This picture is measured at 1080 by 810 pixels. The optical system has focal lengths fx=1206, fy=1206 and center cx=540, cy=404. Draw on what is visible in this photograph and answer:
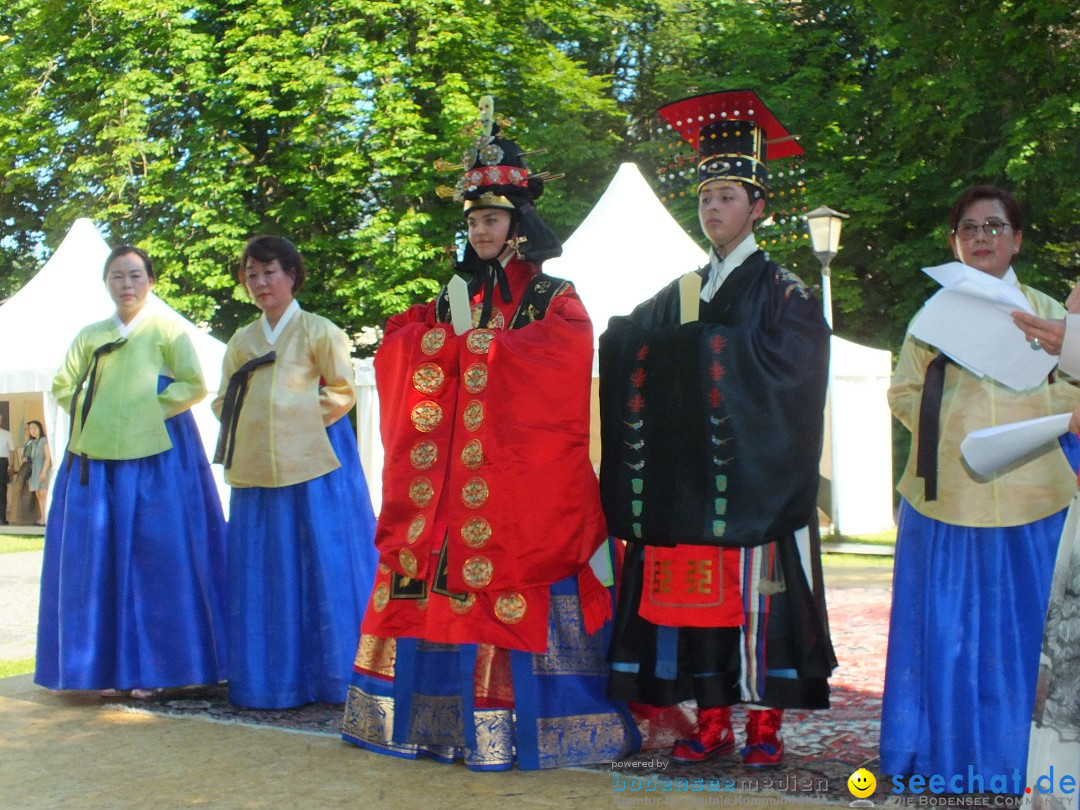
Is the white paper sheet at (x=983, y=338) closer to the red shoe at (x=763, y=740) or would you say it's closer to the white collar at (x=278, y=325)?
the red shoe at (x=763, y=740)

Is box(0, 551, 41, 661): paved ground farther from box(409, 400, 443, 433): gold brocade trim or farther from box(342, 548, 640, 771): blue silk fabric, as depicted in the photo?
box(409, 400, 443, 433): gold brocade trim

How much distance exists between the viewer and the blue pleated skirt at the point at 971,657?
11.0ft

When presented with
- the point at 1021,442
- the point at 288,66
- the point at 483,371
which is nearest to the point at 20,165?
the point at 288,66

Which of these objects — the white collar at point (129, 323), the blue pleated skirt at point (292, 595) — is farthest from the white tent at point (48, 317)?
the blue pleated skirt at point (292, 595)

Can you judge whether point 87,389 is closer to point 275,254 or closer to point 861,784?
point 275,254

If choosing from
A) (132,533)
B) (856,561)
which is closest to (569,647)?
(132,533)

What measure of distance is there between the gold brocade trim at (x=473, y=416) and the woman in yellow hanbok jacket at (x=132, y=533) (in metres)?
1.86

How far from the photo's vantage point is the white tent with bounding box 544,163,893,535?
10438 mm

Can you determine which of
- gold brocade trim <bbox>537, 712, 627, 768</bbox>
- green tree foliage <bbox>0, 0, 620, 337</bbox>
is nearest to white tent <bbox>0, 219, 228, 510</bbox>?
green tree foliage <bbox>0, 0, 620, 337</bbox>

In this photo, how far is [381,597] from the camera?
405cm

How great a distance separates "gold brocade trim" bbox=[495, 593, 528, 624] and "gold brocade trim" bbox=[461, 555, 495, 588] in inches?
3.6

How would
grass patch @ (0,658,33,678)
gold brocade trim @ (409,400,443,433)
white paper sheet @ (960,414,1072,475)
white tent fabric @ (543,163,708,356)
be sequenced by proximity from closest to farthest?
white paper sheet @ (960,414,1072,475), gold brocade trim @ (409,400,443,433), grass patch @ (0,658,33,678), white tent fabric @ (543,163,708,356)

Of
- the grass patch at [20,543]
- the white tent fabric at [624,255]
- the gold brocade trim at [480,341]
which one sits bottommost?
the grass patch at [20,543]

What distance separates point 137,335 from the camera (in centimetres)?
532
